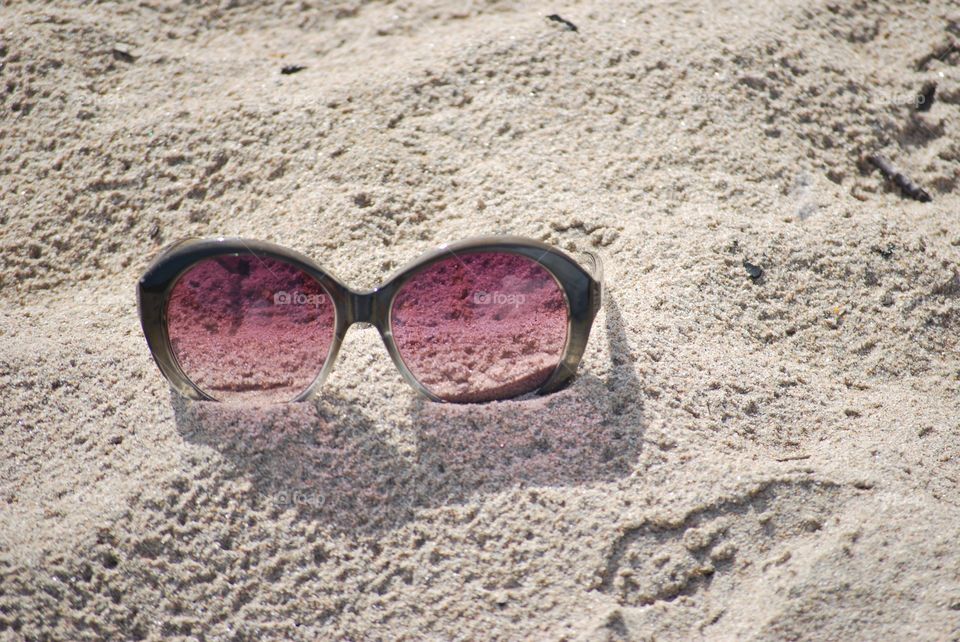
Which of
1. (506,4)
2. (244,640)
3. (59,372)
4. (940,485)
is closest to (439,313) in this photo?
(244,640)

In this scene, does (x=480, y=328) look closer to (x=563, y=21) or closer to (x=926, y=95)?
(x=563, y=21)

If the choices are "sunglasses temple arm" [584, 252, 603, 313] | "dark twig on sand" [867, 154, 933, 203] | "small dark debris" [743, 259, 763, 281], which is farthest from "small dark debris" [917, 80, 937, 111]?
"sunglasses temple arm" [584, 252, 603, 313]

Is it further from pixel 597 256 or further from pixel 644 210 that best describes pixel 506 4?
pixel 597 256

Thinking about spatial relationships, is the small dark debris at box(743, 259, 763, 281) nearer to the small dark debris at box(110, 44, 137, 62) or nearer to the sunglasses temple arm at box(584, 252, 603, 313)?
the sunglasses temple arm at box(584, 252, 603, 313)

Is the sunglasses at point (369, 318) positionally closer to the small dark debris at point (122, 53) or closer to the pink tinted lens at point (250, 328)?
the pink tinted lens at point (250, 328)

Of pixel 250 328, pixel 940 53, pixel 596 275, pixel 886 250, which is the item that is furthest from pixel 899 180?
pixel 250 328

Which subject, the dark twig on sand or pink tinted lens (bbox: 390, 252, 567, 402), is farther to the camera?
the dark twig on sand
